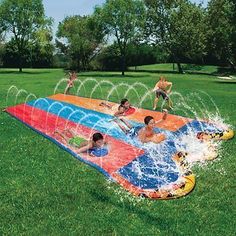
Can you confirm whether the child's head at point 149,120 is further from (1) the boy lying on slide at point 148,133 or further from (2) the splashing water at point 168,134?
(2) the splashing water at point 168,134

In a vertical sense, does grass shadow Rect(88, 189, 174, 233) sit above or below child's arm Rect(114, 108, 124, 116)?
below

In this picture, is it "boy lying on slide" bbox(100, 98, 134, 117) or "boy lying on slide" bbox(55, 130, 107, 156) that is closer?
"boy lying on slide" bbox(55, 130, 107, 156)

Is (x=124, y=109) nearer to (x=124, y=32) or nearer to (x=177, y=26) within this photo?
(x=124, y=32)

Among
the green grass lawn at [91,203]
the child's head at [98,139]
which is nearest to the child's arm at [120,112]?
the child's head at [98,139]

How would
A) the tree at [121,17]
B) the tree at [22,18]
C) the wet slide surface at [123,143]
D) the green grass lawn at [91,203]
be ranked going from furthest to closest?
the tree at [22,18] < the tree at [121,17] < the wet slide surface at [123,143] < the green grass lawn at [91,203]

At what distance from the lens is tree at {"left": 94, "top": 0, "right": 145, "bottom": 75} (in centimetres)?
4984

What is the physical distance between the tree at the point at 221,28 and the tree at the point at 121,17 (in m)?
9.95

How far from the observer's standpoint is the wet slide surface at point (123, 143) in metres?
9.42

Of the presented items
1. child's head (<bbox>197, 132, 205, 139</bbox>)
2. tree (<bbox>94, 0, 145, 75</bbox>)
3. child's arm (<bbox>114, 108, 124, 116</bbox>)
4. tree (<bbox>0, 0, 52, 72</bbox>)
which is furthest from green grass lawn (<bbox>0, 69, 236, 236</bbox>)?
tree (<bbox>0, 0, 52, 72</bbox>)

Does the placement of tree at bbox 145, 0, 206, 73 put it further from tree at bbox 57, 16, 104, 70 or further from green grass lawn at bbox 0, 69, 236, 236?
green grass lawn at bbox 0, 69, 236, 236

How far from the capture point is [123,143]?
12.9 metres

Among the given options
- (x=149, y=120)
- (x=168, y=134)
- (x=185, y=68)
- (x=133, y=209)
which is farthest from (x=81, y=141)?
(x=185, y=68)

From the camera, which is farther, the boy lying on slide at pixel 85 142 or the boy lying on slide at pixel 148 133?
the boy lying on slide at pixel 148 133

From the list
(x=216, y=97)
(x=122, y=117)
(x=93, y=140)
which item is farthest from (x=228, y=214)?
(x=216, y=97)
